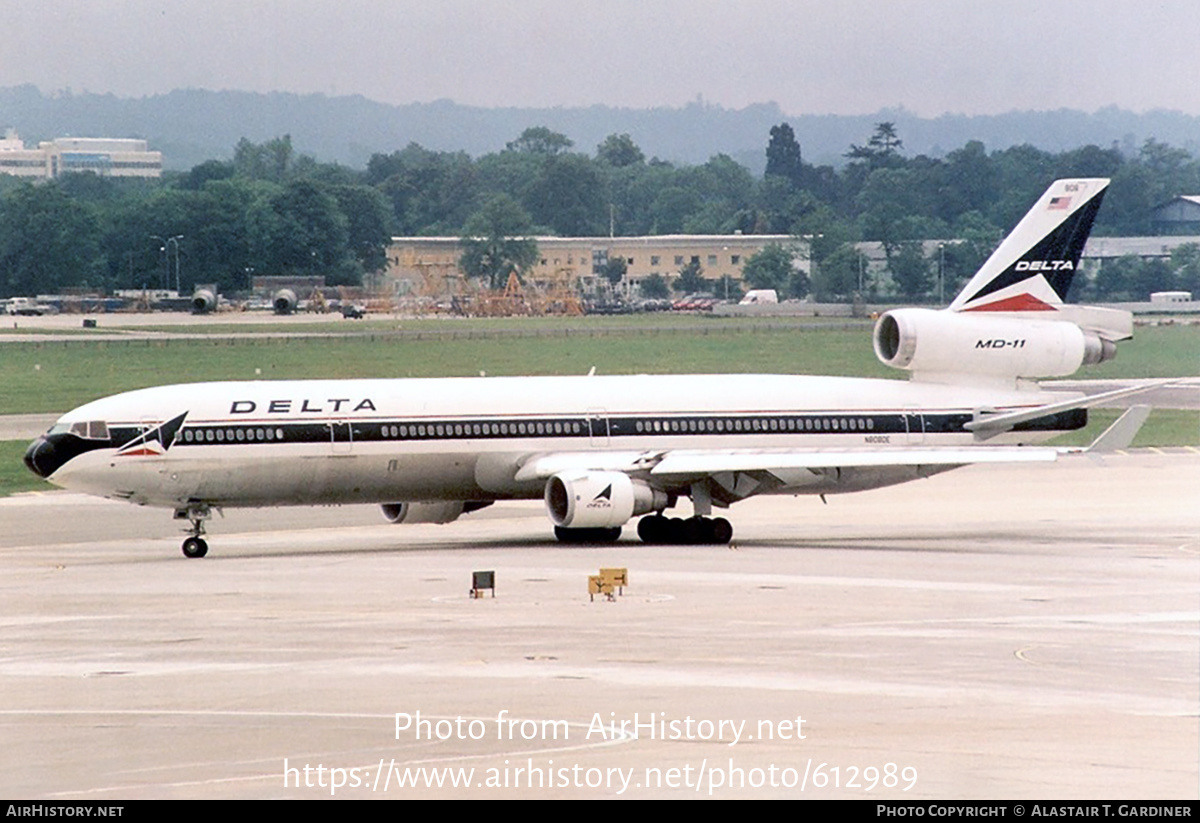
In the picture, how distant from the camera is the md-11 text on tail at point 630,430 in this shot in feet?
151

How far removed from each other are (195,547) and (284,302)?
104 m

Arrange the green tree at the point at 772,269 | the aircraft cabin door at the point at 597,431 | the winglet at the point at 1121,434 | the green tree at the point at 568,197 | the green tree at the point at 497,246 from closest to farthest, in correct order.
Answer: the winglet at the point at 1121,434, the aircraft cabin door at the point at 597,431, the green tree at the point at 772,269, the green tree at the point at 497,246, the green tree at the point at 568,197

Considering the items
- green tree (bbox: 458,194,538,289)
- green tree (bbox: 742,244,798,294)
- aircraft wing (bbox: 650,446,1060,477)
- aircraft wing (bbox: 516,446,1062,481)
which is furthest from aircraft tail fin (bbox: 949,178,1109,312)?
green tree (bbox: 458,194,538,289)

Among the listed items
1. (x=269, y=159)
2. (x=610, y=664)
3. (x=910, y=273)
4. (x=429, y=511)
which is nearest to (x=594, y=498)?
(x=429, y=511)

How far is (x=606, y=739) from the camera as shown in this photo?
22.6 m

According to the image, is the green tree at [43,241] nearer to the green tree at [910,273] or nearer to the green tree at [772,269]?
the green tree at [772,269]

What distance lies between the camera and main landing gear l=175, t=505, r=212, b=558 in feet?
152

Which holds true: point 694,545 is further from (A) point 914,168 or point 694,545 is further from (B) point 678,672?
(A) point 914,168

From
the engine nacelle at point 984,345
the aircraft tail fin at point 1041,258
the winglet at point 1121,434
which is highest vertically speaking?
the aircraft tail fin at point 1041,258

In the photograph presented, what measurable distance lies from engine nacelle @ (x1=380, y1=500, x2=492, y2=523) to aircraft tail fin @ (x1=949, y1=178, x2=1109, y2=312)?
13.4 m

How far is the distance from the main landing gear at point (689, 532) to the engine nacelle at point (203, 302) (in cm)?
10385

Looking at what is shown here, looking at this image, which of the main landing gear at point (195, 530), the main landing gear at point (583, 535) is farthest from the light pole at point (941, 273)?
the main landing gear at point (195, 530)

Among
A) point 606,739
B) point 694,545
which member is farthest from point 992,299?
point 606,739

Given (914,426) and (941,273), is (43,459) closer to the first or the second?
(914,426)
